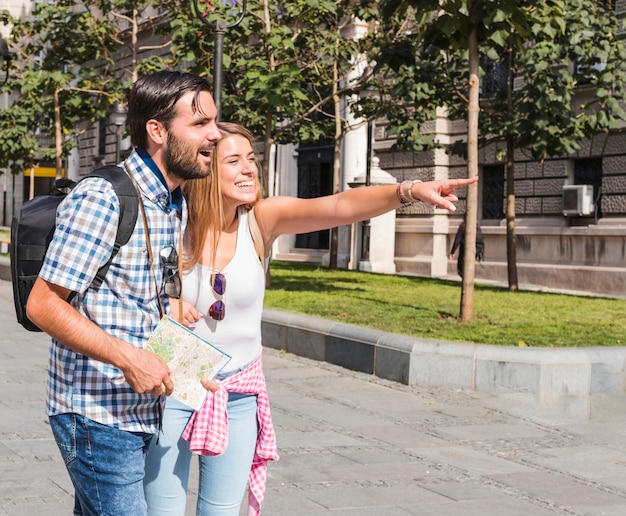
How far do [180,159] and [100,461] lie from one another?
79 cm

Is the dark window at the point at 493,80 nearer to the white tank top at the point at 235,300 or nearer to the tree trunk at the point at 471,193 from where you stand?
the tree trunk at the point at 471,193

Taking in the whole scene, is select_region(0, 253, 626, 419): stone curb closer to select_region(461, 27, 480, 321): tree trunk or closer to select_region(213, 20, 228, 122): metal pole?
select_region(461, 27, 480, 321): tree trunk

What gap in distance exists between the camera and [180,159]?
2785 millimetres

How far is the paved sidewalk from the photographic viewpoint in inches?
211

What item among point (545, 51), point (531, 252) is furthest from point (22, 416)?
point (531, 252)

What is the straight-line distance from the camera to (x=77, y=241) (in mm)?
2557

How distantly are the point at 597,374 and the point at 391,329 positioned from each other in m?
2.63

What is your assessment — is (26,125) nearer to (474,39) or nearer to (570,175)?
(570,175)

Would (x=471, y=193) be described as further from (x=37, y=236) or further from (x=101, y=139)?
(x=101, y=139)

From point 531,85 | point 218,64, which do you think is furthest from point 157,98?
point 531,85

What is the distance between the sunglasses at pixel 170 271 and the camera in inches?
109

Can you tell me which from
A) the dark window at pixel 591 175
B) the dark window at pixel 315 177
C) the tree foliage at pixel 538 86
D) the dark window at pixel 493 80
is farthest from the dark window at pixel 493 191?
the dark window at pixel 315 177

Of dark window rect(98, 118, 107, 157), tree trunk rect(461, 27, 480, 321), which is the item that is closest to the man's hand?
tree trunk rect(461, 27, 480, 321)

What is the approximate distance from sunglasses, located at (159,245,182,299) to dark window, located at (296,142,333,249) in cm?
2575
